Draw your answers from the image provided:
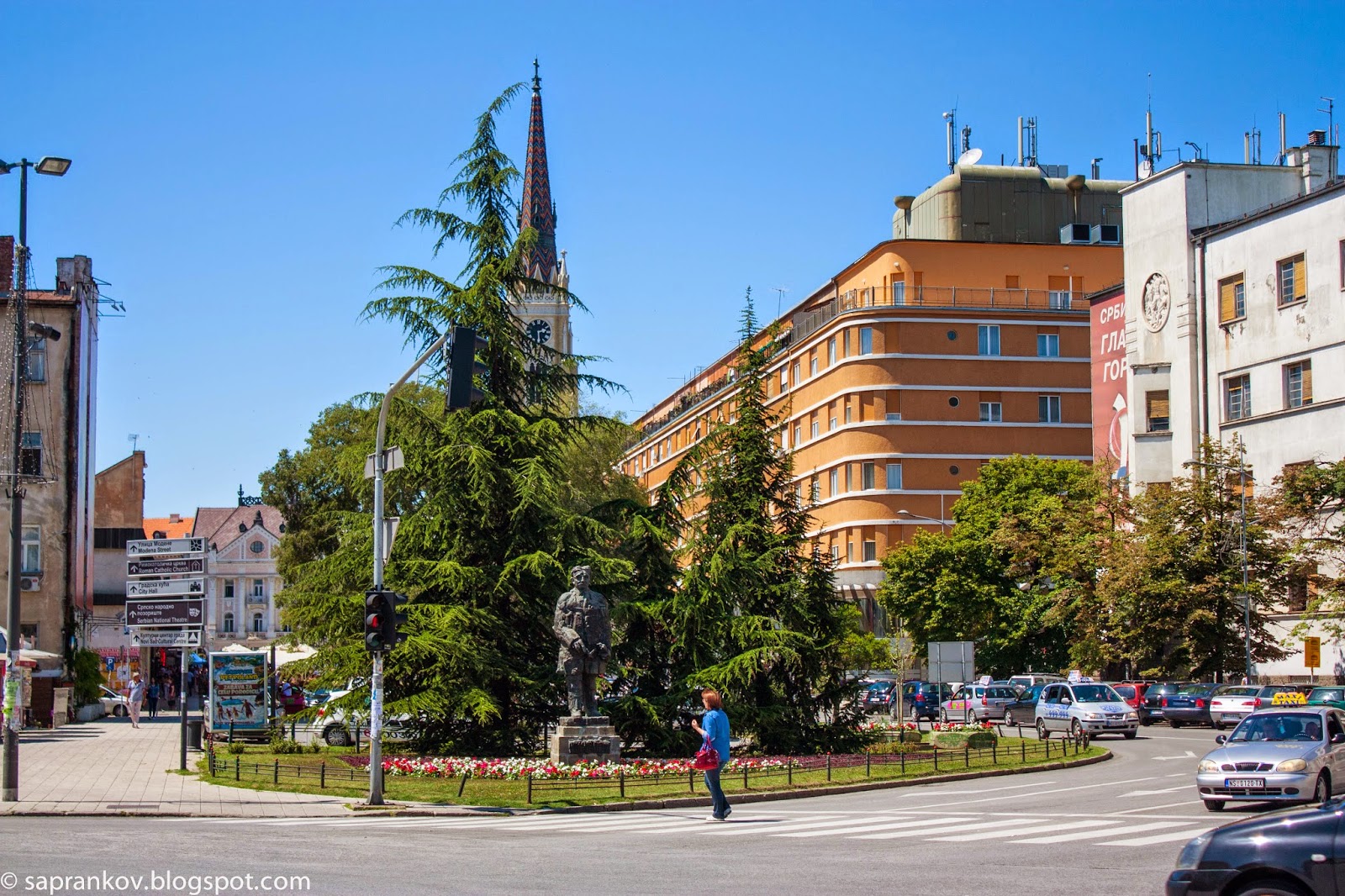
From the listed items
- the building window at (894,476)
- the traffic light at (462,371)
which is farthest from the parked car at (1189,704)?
the traffic light at (462,371)

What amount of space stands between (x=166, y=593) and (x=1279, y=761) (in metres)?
19.3

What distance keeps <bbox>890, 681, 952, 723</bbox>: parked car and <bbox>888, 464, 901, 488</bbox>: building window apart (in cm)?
1680

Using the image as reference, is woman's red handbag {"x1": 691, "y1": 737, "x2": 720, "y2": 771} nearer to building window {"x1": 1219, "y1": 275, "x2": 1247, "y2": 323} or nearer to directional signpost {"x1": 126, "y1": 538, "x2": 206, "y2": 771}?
directional signpost {"x1": 126, "y1": 538, "x2": 206, "y2": 771}

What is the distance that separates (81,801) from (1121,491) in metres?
43.8

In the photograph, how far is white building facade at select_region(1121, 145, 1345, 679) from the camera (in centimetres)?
4925

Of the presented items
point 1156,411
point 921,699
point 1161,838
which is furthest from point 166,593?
point 1156,411

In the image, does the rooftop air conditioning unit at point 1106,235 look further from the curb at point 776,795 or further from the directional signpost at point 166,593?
the directional signpost at point 166,593

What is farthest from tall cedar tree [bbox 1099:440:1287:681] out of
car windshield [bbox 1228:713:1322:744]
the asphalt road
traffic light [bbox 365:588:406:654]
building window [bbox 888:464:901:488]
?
traffic light [bbox 365:588:406:654]

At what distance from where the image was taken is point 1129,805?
20.8 meters

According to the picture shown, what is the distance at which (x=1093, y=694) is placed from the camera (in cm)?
4022

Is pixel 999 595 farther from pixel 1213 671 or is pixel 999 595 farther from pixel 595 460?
pixel 595 460

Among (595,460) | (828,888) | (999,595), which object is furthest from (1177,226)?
(828,888)

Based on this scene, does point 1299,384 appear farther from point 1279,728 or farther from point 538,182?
point 538,182

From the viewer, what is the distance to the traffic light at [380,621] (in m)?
20.7
